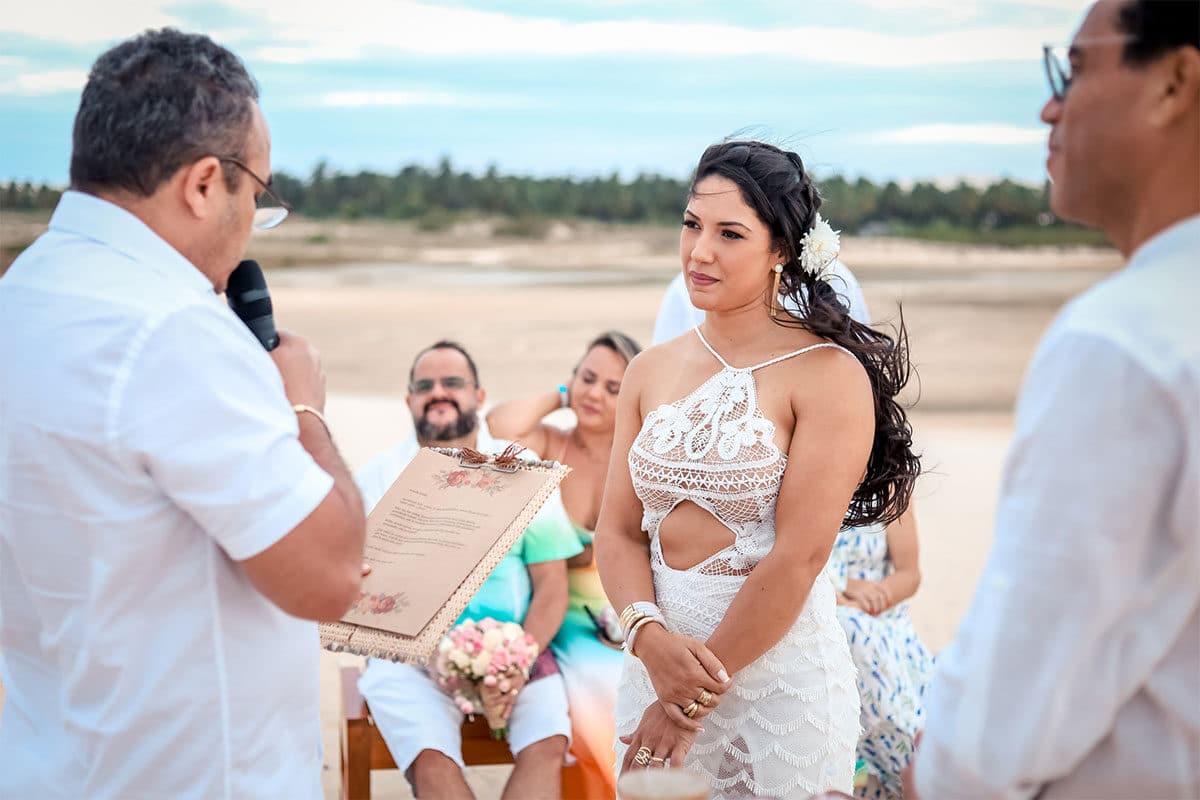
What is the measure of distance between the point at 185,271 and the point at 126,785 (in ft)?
2.91

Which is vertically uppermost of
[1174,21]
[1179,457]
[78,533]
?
[1174,21]

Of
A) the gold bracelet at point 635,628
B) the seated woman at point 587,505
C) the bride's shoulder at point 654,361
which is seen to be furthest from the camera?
the seated woman at point 587,505

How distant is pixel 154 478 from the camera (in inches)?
71.6

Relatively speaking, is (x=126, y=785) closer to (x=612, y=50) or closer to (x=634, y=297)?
(x=634, y=297)

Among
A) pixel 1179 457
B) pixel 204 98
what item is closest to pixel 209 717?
pixel 204 98

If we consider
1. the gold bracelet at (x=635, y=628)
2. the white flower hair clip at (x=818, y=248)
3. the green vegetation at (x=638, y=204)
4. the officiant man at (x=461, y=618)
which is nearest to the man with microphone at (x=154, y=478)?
the gold bracelet at (x=635, y=628)

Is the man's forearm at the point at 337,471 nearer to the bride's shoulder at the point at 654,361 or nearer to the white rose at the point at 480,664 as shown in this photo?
the bride's shoulder at the point at 654,361

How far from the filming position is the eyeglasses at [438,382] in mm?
5340

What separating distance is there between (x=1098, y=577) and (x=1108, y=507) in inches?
3.4

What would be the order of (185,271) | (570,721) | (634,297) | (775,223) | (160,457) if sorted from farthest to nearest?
(634,297), (570,721), (775,223), (185,271), (160,457)

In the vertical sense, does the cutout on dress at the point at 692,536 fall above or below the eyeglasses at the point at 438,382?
above

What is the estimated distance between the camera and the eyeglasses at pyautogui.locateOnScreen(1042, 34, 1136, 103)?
1.56m

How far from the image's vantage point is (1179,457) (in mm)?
1358

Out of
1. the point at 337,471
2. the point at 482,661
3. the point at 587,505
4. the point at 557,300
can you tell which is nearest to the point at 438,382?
the point at 587,505
